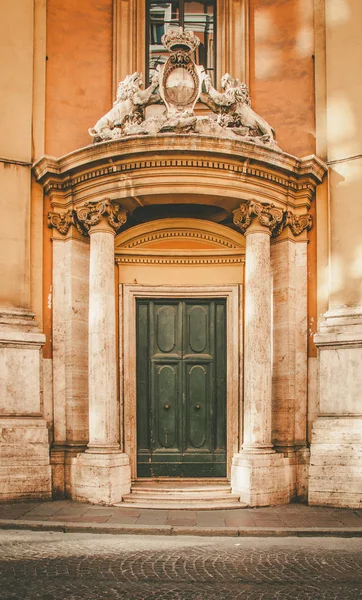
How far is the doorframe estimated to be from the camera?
11.1 metres

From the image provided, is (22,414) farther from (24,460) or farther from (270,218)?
(270,218)

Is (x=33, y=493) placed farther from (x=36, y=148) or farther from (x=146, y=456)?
(x=36, y=148)

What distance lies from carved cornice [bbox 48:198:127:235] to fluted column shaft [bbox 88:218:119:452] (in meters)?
0.11

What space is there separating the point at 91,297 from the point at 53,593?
505 cm

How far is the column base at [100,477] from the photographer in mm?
9914

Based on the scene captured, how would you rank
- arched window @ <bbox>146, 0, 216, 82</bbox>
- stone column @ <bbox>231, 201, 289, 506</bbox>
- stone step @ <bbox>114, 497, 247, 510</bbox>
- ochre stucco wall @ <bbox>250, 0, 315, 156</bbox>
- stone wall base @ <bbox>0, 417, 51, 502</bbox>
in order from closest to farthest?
1. stone step @ <bbox>114, 497, 247, 510</bbox>
2. stone column @ <bbox>231, 201, 289, 506</bbox>
3. stone wall base @ <bbox>0, 417, 51, 502</bbox>
4. ochre stucco wall @ <bbox>250, 0, 315, 156</bbox>
5. arched window @ <bbox>146, 0, 216, 82</bbox>

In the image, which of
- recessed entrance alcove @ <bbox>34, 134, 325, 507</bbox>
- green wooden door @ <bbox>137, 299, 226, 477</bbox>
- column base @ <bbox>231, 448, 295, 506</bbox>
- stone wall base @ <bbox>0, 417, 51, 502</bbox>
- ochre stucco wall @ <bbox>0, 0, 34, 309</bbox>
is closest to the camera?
column base @ <bbox>231, 448, 295, 506</bbox>

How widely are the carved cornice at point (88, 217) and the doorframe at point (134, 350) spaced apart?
3.55 ft

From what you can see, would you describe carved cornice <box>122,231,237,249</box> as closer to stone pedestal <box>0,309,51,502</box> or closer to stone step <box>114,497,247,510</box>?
stone pedestal <box>0,309,51,502</box>

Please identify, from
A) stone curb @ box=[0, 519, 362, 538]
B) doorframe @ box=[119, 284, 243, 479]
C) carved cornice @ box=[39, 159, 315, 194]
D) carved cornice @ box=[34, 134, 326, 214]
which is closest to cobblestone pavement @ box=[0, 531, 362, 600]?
stone curb @ box=[0, 519, 362, 538]

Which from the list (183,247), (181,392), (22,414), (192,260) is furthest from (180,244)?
(22,414)

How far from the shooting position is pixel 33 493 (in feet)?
33.6

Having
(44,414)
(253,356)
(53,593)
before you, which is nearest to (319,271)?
(253,356)

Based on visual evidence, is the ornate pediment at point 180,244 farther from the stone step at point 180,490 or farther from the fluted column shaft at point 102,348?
the stone step at point 180,490
